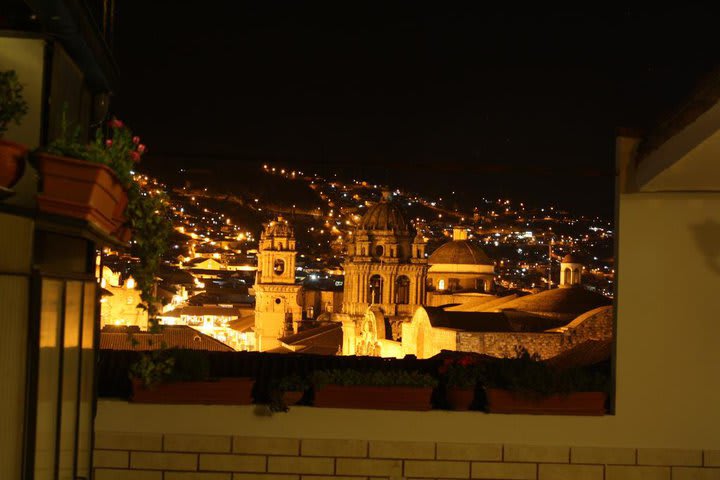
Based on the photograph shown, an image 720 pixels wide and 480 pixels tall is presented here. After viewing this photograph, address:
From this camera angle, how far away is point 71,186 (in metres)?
3.15

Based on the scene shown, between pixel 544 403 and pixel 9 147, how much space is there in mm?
3372

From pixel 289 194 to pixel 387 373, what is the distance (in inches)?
3591

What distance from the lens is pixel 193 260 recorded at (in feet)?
Answer: 293

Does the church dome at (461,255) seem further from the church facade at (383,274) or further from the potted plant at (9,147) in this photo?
the potted plant at (9,147)

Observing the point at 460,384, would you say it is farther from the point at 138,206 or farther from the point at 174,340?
the point at 174,340

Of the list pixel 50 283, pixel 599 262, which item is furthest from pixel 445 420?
pixel 599 262

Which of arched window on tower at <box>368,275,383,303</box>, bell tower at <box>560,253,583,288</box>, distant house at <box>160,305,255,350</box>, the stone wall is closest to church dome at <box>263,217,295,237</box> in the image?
distant house at <box>160,305,255,350</box>

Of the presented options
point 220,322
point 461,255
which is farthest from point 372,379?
point 220,322

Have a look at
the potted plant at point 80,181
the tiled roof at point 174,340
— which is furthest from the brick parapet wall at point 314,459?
the tiled roof at point 174,340

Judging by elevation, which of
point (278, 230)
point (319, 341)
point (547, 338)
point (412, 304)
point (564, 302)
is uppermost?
point (278, 230)

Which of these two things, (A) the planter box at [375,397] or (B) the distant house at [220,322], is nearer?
(A) the planter box at [375,397]

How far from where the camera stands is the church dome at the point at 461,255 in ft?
170

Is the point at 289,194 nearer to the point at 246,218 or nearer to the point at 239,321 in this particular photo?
the point at 246,218

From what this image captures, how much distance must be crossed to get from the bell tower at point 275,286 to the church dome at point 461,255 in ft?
31.6
